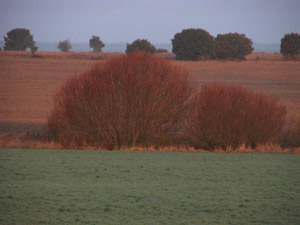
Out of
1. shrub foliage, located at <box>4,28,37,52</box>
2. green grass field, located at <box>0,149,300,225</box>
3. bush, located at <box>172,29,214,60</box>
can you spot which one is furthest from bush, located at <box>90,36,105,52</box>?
green grass field, located at <box>0,149,300,225</box>

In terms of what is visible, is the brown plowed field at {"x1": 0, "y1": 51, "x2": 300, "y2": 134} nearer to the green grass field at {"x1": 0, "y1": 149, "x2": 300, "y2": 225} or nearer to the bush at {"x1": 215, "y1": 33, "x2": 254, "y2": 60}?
the bush at {"x1": 215, "y1": 33, "x2": 254, "y2": 60}

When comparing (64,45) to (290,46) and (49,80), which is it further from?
(49,80)

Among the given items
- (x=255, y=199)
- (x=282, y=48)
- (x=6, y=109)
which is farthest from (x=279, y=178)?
(x=282, y=48)

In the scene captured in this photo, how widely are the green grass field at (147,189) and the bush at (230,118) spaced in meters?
3.25

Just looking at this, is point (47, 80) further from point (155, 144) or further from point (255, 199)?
point (255, 199)

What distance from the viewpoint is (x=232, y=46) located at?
225 feet

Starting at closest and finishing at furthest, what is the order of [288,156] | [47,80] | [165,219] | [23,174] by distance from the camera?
[165,219], [23,174], [288,156], [47,80]

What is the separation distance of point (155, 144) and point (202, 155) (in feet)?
10.8

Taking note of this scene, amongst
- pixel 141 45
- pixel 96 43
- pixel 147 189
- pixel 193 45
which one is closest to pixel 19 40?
pixel 96 43

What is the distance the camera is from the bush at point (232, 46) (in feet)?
222

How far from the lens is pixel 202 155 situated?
16.2 m

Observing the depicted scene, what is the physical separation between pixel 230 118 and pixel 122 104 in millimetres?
4514

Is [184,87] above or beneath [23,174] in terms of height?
above

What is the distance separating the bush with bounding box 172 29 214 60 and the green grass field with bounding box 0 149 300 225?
48640mm
